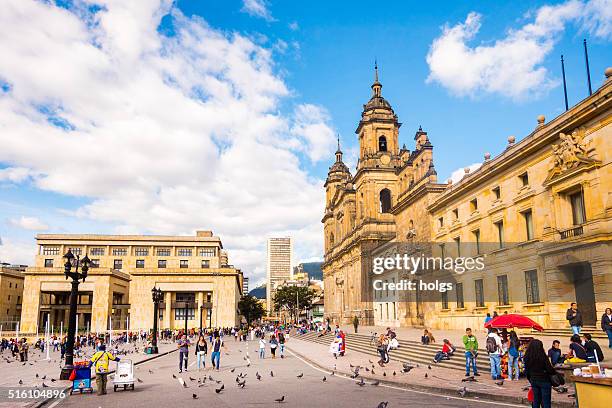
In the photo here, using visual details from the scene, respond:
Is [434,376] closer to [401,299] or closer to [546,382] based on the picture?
→ [546,382]

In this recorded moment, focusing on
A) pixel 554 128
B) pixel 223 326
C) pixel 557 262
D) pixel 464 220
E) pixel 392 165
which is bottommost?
pixel 223 326

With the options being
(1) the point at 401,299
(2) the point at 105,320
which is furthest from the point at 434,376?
(2) the point at 105,320

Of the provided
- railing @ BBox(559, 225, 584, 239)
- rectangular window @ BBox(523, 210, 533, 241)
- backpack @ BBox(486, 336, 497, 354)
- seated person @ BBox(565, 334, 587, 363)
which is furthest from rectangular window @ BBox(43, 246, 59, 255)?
seated person @ BBox(565, 334, 587, 363)

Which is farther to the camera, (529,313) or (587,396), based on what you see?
(529,313)

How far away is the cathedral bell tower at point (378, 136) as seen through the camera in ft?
212

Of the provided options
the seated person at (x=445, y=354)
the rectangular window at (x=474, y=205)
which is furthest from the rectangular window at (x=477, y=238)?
the seated person at (x=445, y=354)

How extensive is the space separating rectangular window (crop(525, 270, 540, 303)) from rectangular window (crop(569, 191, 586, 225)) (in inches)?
153

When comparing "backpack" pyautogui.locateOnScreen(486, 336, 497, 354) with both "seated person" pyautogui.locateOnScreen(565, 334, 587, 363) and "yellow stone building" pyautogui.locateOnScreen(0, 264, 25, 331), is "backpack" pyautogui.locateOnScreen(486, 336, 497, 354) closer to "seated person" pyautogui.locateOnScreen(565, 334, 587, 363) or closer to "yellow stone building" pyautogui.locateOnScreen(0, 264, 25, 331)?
"seated person" pyautogui.locateOnScreen(565, 334, 587, 363)

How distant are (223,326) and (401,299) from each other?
4380 centimetres

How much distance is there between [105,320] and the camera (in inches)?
2837

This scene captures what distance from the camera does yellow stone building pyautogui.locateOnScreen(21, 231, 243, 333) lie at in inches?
2886

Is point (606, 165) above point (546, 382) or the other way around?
above

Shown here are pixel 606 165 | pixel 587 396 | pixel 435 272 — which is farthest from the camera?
pixel 435 272

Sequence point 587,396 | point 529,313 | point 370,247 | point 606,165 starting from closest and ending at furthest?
1. point 587,396
2. point 606,165
3. point 529,313
4. point 370,247
